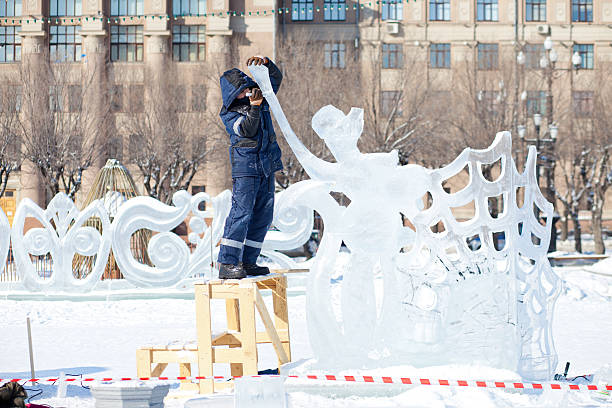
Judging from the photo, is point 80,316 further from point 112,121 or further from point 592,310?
point 112,121

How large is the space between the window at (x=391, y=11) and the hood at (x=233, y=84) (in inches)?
1368

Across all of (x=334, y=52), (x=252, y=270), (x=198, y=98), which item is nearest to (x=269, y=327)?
(x=252, y=270)

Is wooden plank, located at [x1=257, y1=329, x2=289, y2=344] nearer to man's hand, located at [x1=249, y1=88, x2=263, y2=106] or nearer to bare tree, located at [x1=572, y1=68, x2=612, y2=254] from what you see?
man's hand, located at [x1=249, y1=88, x2=263, y2=106]

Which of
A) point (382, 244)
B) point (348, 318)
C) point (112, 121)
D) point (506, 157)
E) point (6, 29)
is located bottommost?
point (348, 318)

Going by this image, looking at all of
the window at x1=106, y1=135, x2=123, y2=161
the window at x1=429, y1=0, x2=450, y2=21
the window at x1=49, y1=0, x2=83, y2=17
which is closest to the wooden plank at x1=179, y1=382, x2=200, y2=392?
the window at x1=106, y1=135, x2=123, y2=161

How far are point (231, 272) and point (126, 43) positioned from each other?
116ft

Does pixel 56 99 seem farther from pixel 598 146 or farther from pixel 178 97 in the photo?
pixel 598 146

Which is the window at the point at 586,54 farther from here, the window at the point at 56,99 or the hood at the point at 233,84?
the hood at the point at 233,84

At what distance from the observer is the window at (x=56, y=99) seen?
85.6 ft

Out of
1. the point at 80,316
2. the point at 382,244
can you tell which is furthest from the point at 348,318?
the point at 80,316

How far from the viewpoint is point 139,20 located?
39281 millimetres

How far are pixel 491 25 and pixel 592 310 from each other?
29278mm

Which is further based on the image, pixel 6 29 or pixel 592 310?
pixel 6 29

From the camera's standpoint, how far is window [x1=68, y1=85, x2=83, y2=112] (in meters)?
26.7
